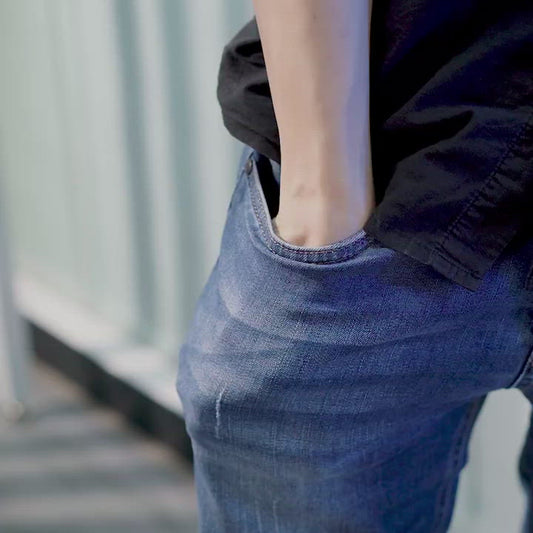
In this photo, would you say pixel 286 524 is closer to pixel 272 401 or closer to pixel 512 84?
pixel 272 401

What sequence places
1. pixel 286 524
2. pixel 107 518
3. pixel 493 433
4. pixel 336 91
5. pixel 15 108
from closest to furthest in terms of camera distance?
1. pixel 336 91
2. pixel 286 524
3. pixel 493 433
4. pixel 107 518
5. pixel 15 108

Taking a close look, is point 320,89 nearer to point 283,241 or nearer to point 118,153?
point 283,241

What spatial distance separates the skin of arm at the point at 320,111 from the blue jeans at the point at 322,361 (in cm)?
2

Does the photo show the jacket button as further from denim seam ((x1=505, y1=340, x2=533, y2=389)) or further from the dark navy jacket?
denim seam ((x1=505, y1=340, x2=533, y2=389))

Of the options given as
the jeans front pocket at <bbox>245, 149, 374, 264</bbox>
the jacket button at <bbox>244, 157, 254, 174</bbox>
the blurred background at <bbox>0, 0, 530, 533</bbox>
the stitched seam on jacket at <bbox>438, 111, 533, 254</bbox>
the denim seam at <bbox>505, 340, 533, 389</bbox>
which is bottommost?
the blurred background at <bbox>0, 0, 530, 533</bbox>

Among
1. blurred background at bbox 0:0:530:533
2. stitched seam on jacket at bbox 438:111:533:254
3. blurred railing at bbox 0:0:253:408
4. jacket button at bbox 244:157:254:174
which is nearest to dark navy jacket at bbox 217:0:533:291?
stitched seam on jacket at bbox 438:111:533:254

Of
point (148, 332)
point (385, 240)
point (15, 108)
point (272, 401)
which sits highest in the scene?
point (385, 240)

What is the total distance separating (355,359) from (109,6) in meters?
0.98

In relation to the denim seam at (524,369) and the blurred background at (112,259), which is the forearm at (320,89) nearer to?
the denim seam at (524,369)

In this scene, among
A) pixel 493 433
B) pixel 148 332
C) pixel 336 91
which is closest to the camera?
pixel 336 91

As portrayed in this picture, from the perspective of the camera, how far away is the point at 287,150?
574 mm

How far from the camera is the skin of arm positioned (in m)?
0.53

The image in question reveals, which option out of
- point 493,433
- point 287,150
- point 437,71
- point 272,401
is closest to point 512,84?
point 437,71

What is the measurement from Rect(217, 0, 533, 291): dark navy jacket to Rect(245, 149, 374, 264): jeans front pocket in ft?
0.05
